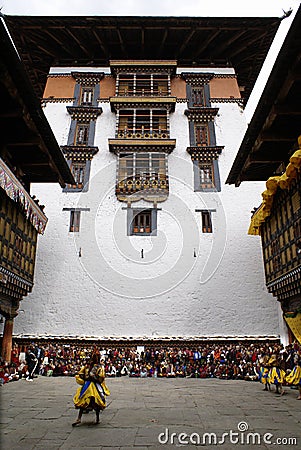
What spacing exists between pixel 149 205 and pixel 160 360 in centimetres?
627

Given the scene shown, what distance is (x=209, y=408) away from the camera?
7.09m

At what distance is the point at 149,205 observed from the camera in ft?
53.7

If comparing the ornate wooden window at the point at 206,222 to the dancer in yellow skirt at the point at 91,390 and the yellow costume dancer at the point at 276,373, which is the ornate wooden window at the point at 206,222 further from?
the dancer in yellow skirt at the point at 91,390

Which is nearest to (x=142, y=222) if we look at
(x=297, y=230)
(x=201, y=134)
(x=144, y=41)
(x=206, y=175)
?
(x=206, y=175)

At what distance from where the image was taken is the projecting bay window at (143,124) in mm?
17391

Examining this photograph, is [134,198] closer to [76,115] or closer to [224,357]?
[76,115]

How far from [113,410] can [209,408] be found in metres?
1.77

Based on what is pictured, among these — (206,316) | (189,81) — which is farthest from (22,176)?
(189,81)

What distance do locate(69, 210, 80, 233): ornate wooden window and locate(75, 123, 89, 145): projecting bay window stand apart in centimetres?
359

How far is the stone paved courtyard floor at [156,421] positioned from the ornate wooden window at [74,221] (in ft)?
25.3

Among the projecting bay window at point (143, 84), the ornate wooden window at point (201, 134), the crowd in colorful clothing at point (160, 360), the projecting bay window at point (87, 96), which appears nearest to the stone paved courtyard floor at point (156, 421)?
the crowd in colorful clothing at point (160, 360)

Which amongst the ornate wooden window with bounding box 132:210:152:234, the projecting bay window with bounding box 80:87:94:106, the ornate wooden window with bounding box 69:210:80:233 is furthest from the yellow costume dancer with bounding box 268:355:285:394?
the projecting bay window with bounding box 80:87:94:106

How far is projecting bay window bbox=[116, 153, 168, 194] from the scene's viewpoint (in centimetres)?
1650

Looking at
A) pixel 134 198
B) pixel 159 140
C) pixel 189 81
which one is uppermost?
pixel 189 81
